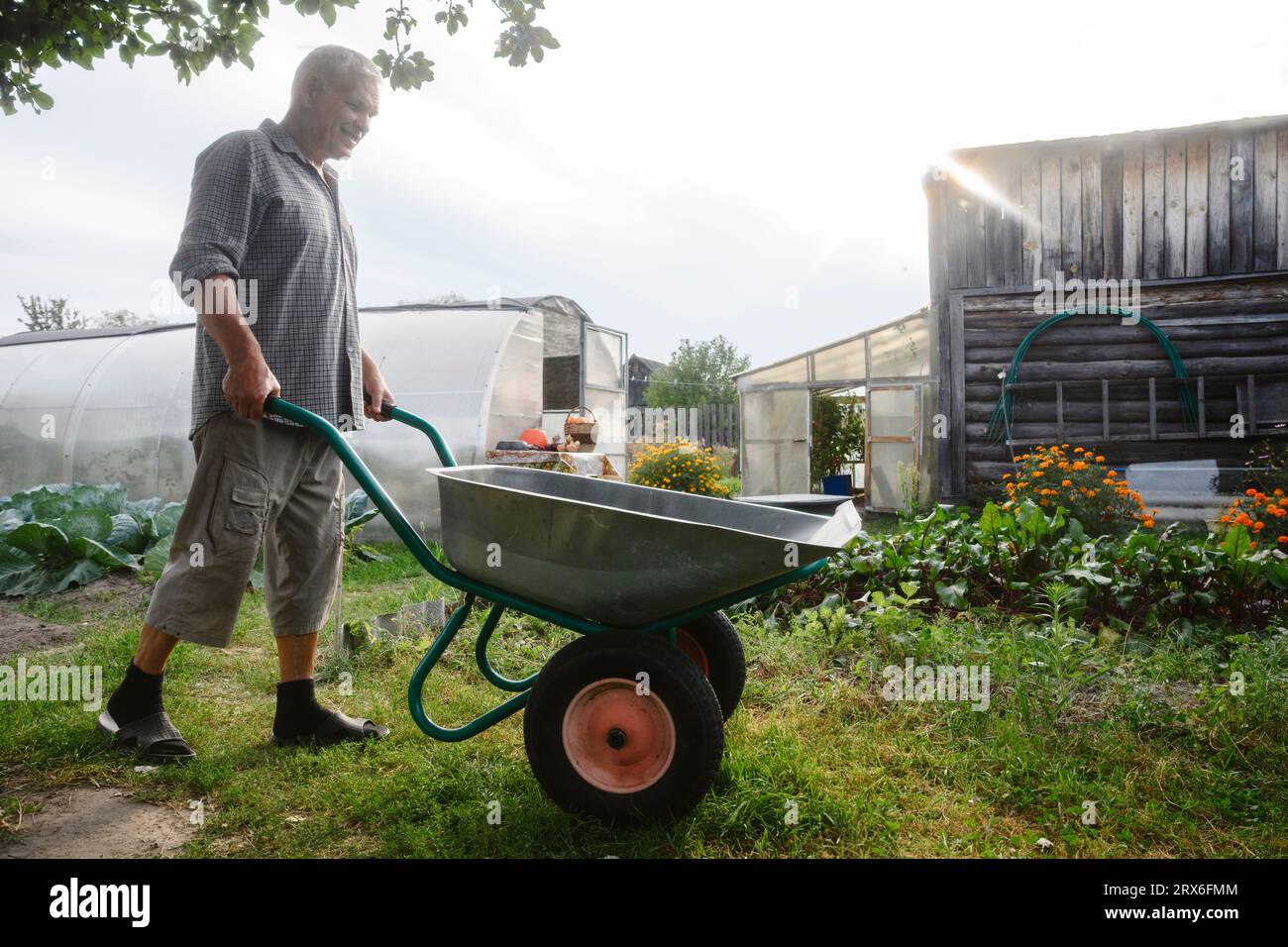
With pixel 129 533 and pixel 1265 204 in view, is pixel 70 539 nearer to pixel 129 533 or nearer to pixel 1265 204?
pixel 129 533

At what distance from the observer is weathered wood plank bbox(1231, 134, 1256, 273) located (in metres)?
7.66

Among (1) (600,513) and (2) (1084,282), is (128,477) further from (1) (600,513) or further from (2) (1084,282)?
(2) (1084,282)

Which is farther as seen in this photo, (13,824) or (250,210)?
(250,210)

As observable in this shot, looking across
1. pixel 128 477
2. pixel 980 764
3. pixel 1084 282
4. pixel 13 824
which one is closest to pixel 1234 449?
pixel 1084 282

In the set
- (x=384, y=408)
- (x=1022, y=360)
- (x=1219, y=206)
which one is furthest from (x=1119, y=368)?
(x=384, y=408)

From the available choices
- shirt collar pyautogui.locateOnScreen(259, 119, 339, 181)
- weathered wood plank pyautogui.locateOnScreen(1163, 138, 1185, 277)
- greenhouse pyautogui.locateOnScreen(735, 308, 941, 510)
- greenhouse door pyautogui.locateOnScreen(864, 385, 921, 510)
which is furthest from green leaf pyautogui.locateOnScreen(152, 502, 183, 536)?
weathered wood plank pyautogui.locateOnScreen(1163, 138, 1185, 277)

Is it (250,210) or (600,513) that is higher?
(250,210)

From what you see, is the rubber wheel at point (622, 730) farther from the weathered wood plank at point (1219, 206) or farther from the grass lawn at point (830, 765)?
the weathered wood plank at point (1219, 206)

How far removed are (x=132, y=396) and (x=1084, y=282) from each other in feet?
30.2

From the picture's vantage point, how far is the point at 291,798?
192 centimetres

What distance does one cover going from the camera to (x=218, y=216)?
1966 mm

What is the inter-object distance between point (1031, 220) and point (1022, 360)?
1.38 m

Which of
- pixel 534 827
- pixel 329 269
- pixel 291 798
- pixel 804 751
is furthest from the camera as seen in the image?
pixel 329 269

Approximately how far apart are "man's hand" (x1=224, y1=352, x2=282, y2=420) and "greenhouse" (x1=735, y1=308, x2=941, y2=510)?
7385 millimetres
